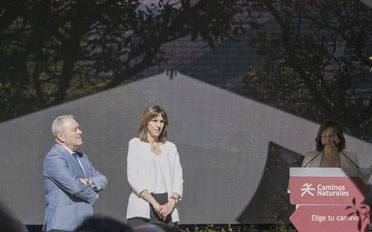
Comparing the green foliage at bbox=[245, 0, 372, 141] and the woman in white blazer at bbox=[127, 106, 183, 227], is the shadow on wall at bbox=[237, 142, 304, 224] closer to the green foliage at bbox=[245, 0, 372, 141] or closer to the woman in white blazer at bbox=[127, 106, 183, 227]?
the green foliage at bbox=[245, 0, 372, 141]

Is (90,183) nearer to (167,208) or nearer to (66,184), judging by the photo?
(66,184)

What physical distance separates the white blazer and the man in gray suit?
0.36 meters

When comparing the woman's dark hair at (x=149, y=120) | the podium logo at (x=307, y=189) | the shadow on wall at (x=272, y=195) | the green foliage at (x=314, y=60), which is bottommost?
the shadow on wall at (x=272, y=195)

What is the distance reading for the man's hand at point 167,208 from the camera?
13.5 ft

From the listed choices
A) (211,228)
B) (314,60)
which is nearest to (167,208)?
(211,228)

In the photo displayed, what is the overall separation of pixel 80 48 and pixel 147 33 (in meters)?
0.72

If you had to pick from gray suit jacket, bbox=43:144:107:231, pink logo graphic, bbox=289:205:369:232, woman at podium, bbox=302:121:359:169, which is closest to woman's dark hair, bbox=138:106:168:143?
gray suit jacket, bbox=43:144:107:231

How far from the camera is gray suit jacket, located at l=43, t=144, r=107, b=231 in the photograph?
12.1ft

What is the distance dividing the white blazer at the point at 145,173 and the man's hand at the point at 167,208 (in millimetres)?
68

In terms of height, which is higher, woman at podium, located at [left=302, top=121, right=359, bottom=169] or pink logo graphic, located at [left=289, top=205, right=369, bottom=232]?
woman at podium, located at [left=302, top=121, right=359, bottom=169]

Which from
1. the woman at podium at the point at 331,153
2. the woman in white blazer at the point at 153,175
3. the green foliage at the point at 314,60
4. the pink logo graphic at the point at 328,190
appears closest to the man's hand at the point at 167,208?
the woman in white blazer at the point at 153,175

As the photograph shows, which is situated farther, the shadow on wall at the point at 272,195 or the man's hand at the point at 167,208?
the shadow on wall at the point at 272,195

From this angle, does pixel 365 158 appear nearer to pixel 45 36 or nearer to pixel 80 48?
pixel 80 48

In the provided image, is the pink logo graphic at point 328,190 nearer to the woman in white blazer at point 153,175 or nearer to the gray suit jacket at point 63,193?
the woman in white blazer at point 153,175
